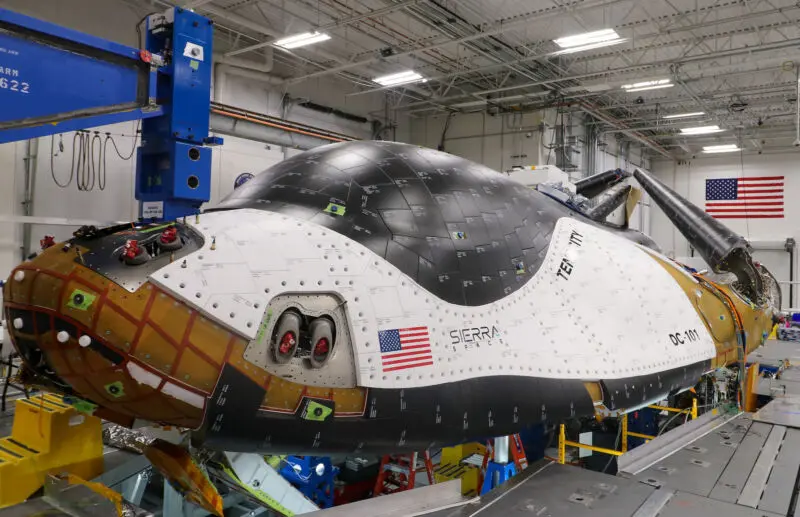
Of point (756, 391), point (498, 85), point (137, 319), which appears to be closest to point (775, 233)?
point (498, 85)

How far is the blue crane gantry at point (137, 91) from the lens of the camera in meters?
2.90

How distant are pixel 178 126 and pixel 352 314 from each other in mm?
1637

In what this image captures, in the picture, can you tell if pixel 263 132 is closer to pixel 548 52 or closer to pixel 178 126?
pixel 548 52

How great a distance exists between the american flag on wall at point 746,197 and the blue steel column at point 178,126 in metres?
31.4

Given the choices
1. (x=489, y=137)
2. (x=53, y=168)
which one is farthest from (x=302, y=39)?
(x=489, y=137)

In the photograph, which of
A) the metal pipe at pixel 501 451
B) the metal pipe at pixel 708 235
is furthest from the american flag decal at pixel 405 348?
the metal pipe at pixel 708 235

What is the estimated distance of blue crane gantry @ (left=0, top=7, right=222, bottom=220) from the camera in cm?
290

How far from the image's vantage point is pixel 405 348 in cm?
345

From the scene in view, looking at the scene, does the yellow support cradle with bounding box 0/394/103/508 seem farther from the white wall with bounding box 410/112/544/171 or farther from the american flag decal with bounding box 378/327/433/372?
the white wall with bounding box 410/112/544/171

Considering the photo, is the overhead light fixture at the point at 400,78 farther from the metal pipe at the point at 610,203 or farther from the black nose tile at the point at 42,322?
the black nose tile at the point at 42,322

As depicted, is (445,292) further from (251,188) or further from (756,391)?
(756,391)

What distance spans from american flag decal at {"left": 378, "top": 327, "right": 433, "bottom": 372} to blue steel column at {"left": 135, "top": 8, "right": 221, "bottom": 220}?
56.4 inches

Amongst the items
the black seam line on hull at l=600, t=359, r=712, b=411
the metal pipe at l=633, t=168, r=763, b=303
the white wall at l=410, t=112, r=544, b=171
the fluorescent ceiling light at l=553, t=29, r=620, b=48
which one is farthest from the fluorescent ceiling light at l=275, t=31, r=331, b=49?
the black seam line on hull at l=600, t=359, r=712, b=411

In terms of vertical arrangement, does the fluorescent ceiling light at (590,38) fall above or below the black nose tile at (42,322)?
above
